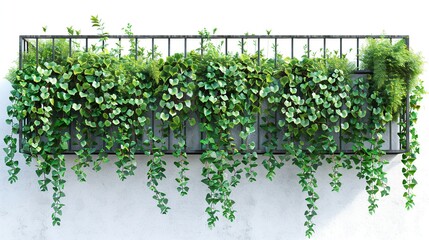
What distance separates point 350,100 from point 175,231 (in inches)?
55.8

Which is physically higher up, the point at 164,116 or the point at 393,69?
the point at 393,69

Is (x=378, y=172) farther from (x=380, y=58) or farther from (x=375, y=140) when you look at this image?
(x=380, y=58)

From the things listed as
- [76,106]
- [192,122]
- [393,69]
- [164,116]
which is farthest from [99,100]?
[393,69]

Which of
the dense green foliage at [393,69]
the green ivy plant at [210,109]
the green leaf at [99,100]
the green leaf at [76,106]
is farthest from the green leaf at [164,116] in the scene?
the dense green foliage at [393,69]

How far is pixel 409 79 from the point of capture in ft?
13.4

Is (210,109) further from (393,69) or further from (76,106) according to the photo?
(393,69)

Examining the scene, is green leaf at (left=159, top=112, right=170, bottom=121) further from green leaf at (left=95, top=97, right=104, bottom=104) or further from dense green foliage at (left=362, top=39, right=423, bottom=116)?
dense green foliage at (left=362, top=39, right=423, bottom=116)

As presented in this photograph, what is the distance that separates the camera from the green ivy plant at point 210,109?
13.2 feet

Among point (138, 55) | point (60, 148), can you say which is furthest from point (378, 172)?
point (60, 148)

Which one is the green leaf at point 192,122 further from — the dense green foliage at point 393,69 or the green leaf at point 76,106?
the dense green foliage at point 393,69

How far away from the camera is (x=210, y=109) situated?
4016 mm

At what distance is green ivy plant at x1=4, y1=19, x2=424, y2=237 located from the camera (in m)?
4.01

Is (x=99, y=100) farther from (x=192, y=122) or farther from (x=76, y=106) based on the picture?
(x=192, y=122)

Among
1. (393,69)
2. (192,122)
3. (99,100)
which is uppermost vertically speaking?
(393,69)
